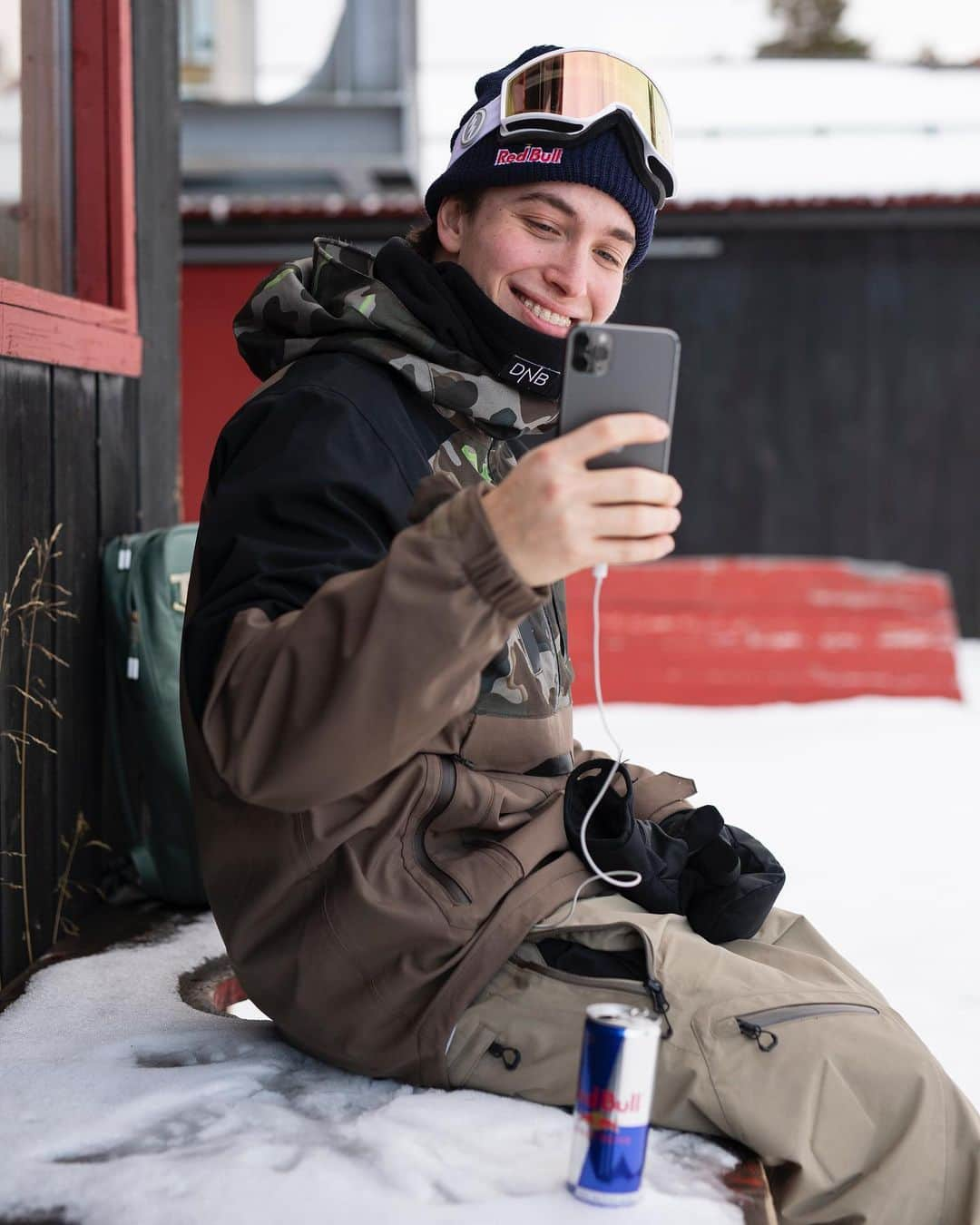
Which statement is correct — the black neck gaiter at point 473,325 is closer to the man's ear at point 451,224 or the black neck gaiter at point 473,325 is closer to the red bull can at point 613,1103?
the man's ear at point 451,224

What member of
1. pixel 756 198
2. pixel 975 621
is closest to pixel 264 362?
pixel 756 198

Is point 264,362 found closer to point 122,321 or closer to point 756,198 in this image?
point 122,321

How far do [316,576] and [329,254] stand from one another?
709 millimetres

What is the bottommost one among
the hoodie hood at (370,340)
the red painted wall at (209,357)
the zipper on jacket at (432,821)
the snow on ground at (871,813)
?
the snow on ground at (871,813)

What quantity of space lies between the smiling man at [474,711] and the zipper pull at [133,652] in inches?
38.6

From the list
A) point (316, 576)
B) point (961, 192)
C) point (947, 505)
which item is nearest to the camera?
point (316, 576)

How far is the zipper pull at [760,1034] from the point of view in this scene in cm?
169


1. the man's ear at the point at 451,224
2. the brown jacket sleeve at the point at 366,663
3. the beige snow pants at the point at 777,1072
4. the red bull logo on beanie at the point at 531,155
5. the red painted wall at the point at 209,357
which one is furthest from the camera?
the red painted wall at the point at 209,357

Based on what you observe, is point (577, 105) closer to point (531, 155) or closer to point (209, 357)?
point (531, 155)

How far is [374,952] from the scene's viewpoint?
173 cm

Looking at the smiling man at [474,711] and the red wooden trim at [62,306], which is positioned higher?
the red wooden trim at [62,306]

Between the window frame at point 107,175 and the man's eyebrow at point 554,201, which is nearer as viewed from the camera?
the man's eyebrow at point 554,201

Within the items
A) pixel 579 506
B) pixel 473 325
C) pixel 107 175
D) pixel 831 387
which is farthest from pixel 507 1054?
pixel 831 387

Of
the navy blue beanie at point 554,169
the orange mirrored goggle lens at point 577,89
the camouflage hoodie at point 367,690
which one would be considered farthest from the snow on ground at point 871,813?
the orange mirrored goggle lens at point 577,89
